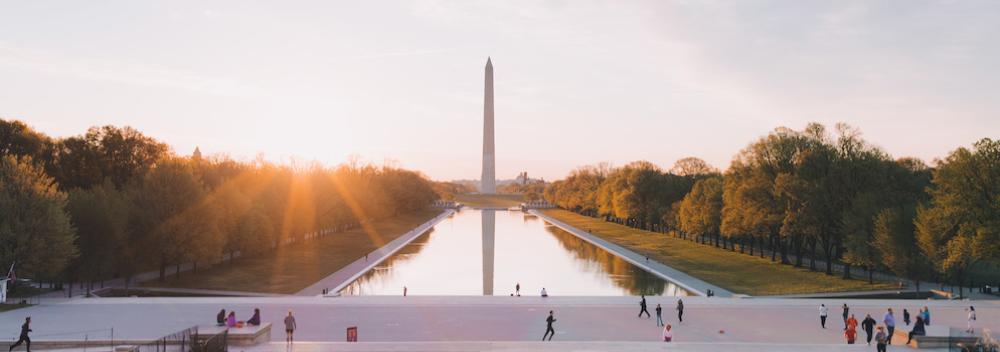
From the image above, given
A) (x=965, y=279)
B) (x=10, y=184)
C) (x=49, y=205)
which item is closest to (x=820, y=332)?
(x=965, y=279)

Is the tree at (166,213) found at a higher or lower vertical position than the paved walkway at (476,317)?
higher

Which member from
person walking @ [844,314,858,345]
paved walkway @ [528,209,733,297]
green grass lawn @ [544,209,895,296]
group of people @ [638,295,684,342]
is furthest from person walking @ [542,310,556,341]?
green grass lawn @ [544,209,895,296]

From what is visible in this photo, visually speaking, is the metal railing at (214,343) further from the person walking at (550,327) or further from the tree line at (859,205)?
the tree line at (859,205)

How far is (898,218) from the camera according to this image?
38.8 meters

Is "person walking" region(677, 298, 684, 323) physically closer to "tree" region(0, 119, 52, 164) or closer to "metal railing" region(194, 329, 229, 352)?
"metal railing" region(194, 329, 229, 352)

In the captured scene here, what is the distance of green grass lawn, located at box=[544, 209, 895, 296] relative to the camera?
3894cm

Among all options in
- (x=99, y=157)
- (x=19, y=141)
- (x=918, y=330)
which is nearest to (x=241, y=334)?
(x=918, y=330)

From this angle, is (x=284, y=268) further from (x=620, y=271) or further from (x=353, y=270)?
(x=620, y=271)

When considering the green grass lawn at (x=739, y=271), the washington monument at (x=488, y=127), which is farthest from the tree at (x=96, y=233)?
the washington monument at (x=488, y=127)

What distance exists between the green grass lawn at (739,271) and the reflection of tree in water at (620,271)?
2924mm

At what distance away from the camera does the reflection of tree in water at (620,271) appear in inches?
1553

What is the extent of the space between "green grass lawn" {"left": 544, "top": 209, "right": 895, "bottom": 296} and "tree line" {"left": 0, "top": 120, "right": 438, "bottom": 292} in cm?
3056

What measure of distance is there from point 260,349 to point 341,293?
17008 mm

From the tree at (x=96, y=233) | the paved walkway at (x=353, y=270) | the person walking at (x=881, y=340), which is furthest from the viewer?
the paved walkway at (x=353, y=270)
